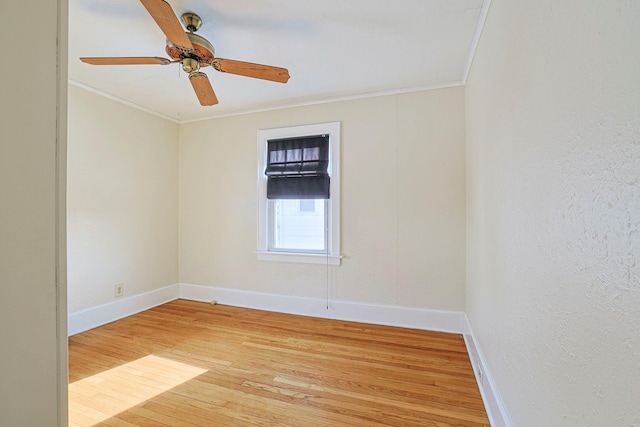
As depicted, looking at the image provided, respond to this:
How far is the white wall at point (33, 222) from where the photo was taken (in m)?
0.56

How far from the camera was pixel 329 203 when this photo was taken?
310 cm

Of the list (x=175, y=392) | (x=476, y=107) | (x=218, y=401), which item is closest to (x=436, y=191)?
(x=476, y=107)

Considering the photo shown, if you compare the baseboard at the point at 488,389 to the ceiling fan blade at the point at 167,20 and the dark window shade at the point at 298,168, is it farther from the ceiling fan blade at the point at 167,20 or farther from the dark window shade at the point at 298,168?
the ceiling fan blade at the point at 167,20

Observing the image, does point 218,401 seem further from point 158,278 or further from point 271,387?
point 158,278

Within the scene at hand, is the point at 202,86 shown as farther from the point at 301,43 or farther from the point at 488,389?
the point at 488,389

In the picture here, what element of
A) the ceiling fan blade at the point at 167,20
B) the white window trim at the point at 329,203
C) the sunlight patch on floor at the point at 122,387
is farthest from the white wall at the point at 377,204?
the ceiling fan blade at the point at 167,20

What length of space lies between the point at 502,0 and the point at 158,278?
412 centimetres

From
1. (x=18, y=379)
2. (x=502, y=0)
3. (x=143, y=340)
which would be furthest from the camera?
(x=143, y=340)

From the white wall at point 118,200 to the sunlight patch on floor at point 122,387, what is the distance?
1123mm

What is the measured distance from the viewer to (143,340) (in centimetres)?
257

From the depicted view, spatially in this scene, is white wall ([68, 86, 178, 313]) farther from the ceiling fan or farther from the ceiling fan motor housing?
the ceiling fan motor housing

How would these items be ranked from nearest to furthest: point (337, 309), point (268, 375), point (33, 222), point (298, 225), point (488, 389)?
1. point (33, 222)
2. point (488, 389)
3. point (268, 375)
4. point (337, 309)
5. point (298, 225)

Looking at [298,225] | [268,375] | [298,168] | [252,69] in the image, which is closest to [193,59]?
[252,69]

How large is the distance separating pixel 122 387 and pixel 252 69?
235 cm
